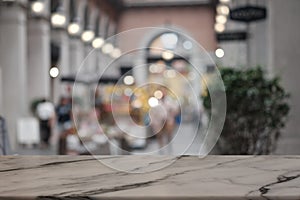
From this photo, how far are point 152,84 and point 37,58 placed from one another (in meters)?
14.8

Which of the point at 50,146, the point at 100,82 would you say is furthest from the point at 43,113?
the point at 100,82

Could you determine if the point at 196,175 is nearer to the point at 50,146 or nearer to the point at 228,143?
the point at 228,143

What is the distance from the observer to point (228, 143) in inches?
269

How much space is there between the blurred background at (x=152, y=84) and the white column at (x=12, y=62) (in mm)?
24

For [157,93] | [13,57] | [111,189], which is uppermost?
[13,57]

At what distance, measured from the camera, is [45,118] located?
50.2 ft

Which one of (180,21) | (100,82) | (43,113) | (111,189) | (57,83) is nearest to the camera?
(111,189)

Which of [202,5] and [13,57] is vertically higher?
[202,5]

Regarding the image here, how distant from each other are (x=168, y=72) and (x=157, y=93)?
0.18 meters

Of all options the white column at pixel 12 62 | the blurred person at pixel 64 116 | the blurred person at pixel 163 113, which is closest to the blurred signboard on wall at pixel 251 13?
the blurred person at pixel 64 116

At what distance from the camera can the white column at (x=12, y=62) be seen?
45.8ft

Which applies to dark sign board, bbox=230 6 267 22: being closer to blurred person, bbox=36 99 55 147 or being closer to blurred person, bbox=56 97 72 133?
blurred person, bbox=56 97 72 133

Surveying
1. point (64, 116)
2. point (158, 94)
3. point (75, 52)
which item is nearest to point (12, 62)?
point (64, 116)

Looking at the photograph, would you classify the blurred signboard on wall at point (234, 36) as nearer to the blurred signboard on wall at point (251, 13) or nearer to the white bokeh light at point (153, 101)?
the blurred signboard on wall at point (251, 13)
